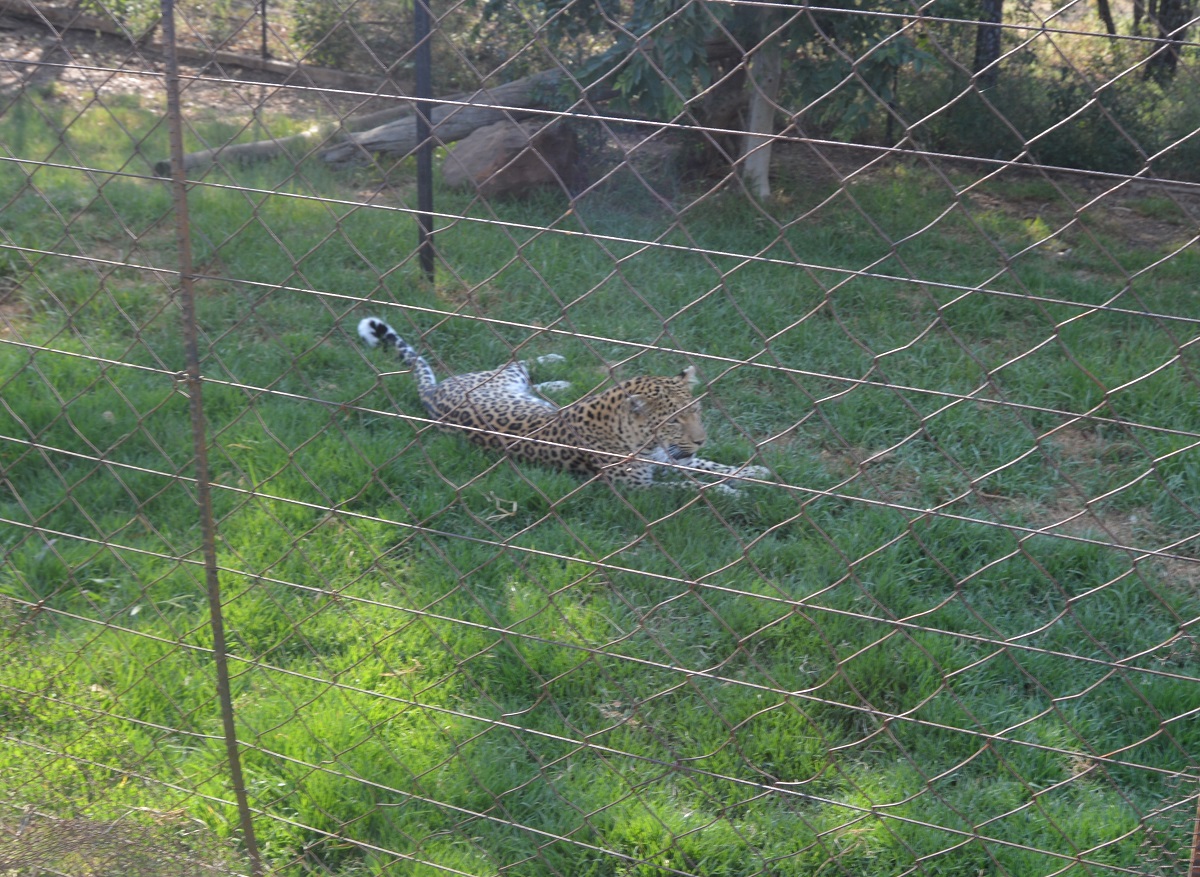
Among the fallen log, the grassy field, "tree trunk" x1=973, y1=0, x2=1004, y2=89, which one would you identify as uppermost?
"tree trunk" x1=973, y1=0, x2=1004, y2=89

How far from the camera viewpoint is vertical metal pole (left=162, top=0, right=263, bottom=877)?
1.98m

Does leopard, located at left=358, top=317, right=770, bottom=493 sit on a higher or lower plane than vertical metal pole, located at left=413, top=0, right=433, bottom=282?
lower

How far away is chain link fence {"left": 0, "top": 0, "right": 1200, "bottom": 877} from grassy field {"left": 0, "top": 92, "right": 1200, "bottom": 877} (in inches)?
0.7

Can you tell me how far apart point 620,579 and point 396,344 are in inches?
79.6

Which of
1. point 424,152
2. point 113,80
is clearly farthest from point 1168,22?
point 113,80

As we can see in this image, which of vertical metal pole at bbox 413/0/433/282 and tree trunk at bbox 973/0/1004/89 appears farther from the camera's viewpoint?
tree trunk at bbox 973/0/1004/89

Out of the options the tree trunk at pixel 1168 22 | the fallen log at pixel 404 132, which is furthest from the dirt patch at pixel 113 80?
the tree trunk at pixel 1168 22

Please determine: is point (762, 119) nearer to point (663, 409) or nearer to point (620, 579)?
point (663, 409)

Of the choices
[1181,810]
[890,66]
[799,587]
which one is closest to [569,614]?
[799,587]

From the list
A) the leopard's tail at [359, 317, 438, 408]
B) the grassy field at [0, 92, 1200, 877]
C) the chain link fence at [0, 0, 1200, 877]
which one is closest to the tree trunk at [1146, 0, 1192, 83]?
the chain link fence at [0, 0, 1200, 877]

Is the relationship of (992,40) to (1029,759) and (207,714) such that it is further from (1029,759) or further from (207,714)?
(207,714)

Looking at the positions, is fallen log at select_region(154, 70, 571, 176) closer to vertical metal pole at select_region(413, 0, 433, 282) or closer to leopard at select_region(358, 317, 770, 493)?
vertical metal pole at select_region(413, 0, 433, 282)

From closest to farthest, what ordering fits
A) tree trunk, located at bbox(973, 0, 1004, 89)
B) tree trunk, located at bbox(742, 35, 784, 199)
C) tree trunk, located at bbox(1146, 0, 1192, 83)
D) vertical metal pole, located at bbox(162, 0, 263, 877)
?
1. vertical metal pole, located at bbox(162, 0, 263, 877)
2. tree trunk, located at bbox(1146, 0, 1192, 83)
3. tree trunk, located at bbox(742, 35, 784, 199)
4. tree trunk, located at bbox(973, 0, 1004, 89)

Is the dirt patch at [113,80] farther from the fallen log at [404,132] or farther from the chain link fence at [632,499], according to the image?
the chain link fence at [632,499]
